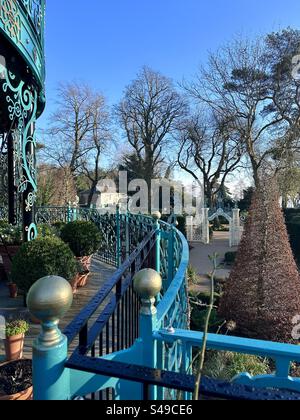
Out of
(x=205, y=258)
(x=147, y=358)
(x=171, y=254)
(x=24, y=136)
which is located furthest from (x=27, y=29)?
(x=205, y=258)

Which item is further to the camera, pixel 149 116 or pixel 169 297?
pixel 149 116

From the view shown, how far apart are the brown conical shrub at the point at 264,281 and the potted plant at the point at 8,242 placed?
14.5 feet

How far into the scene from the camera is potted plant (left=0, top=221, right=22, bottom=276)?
5.09 m

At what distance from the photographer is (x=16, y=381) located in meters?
2.13

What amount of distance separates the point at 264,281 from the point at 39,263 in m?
4.77

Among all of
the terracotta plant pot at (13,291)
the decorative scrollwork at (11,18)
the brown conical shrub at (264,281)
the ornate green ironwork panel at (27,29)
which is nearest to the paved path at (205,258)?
the brown conical shrub at (264,281)

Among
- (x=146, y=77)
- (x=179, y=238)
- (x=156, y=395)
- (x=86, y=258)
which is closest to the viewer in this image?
(x=156, y=395)

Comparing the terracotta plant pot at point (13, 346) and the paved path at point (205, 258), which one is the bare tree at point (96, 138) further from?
the terracotta plant pot at point (13, 346)

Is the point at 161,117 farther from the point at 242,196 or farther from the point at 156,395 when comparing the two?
the point at 156,395

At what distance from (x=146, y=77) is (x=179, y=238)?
2445 cm

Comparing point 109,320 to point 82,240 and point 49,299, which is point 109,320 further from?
point 82,240

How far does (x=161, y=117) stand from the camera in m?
26.3

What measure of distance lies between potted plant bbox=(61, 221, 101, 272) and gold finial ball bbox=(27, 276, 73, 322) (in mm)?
5088
